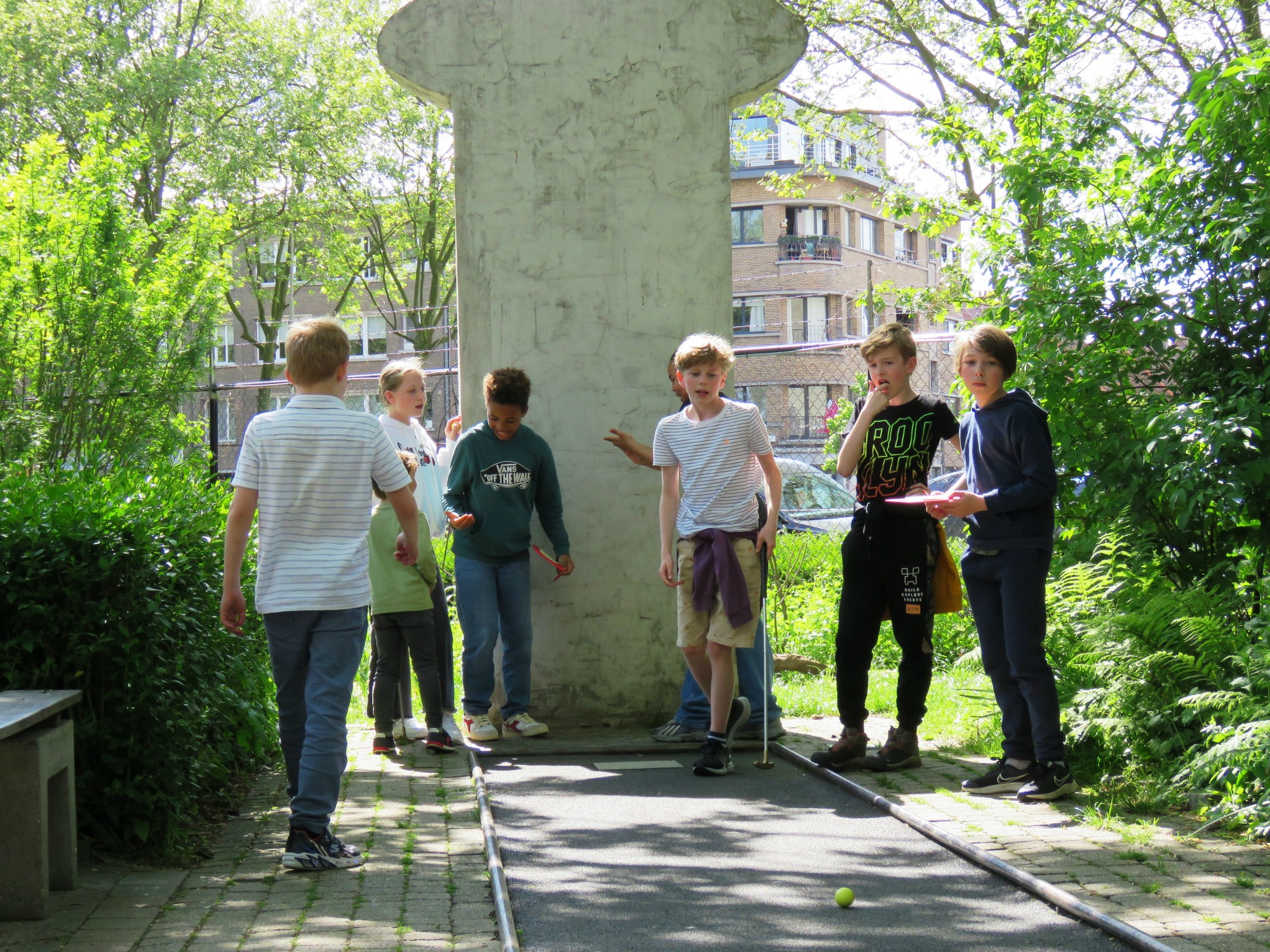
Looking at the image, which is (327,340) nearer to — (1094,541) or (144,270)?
(1094,541)

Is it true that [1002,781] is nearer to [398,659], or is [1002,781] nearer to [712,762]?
[712,762]

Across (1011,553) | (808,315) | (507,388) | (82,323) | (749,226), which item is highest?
(749,226)

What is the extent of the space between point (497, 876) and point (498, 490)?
3.06 metres

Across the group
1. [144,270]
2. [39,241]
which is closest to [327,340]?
[39,241]

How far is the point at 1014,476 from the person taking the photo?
573 centimetres

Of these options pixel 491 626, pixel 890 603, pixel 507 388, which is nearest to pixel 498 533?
pixel 491 626

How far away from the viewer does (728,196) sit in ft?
26.5

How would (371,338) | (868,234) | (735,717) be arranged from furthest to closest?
(868,234) < (371,338) < (735,717)

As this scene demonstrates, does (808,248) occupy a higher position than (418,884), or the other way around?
(808,248)

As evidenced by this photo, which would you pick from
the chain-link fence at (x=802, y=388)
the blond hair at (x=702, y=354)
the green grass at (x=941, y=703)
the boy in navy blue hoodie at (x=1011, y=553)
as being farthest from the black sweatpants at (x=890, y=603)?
the chain-link fence at (x=802, y=388)

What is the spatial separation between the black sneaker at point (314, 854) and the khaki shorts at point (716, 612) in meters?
2.13

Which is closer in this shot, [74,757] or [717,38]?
[74,757]

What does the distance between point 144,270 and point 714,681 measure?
24.2ft

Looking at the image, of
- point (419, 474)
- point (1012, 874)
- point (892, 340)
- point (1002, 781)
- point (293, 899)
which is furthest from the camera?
point (419, 474)
